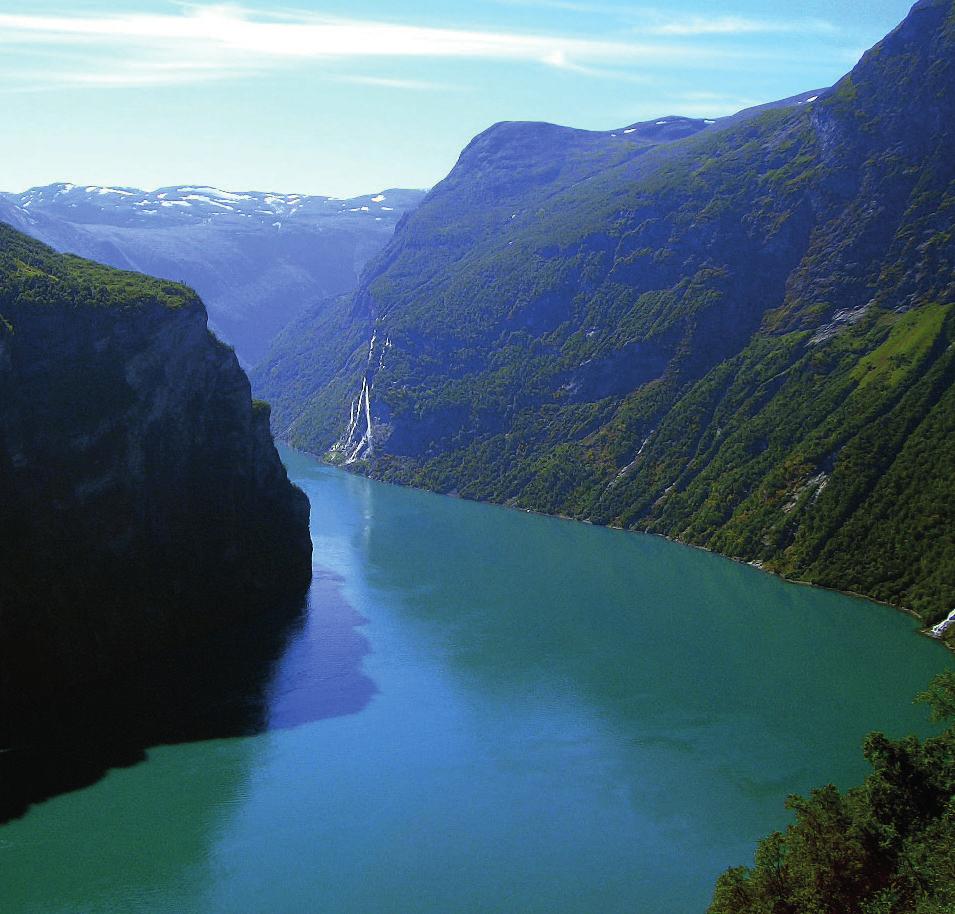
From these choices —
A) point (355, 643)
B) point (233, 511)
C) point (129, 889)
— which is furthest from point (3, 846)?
point (233, 511)

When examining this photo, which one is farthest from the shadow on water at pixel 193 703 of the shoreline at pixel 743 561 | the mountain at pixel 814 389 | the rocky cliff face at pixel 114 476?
the mountain at pixel 814 389

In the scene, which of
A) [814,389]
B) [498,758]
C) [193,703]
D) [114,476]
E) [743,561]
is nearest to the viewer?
[498,758]

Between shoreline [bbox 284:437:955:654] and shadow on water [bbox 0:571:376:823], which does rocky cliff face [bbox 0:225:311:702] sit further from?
shoreline [bbox 284:437:955:654]

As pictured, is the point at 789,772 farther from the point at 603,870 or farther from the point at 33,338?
the point at 33,338

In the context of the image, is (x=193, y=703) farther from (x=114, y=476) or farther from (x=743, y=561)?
(x=743, y=561)

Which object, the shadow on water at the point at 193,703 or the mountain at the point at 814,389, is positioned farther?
the mountain at the point at 814,389

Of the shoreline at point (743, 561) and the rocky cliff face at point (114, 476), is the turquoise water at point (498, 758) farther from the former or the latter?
the rocky cliff face at point (114, 476)

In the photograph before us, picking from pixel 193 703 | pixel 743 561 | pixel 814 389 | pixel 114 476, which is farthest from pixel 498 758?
pixel 814 389
